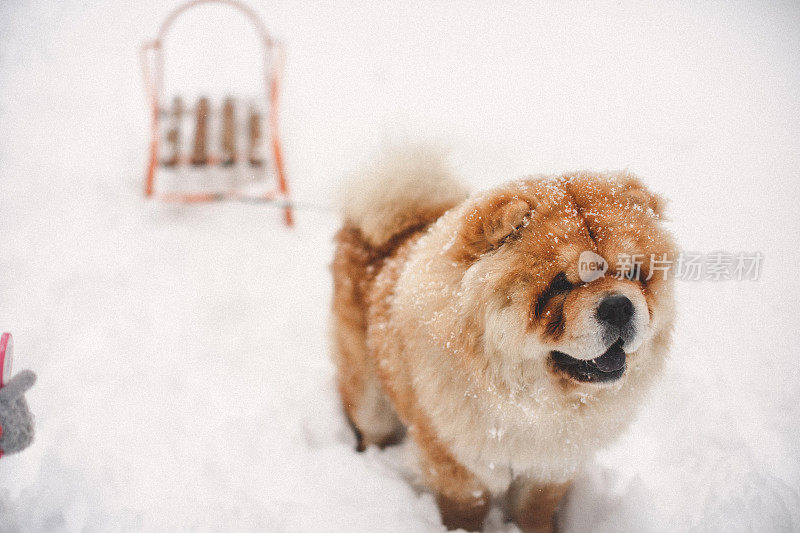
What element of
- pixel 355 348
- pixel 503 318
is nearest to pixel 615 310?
pixel 503 318

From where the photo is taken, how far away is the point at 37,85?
13.1ft

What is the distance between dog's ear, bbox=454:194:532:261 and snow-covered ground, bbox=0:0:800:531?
Answer: 79cm

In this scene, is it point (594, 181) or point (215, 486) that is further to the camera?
point (215, 486)

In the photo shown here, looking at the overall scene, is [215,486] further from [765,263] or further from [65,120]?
[65,120]

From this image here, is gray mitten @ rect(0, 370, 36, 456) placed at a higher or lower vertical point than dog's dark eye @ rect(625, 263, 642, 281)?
lower

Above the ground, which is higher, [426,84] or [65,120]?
[426,84]

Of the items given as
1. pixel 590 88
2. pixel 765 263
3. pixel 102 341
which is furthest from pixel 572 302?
pixel 590 88

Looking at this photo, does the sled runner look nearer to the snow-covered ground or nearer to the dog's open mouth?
the snow-covered ground

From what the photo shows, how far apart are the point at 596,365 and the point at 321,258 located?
7.86ft

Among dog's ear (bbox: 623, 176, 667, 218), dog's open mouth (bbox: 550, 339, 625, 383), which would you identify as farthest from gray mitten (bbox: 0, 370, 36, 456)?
dog's ear (bbox: 623, 176, 667, 218)

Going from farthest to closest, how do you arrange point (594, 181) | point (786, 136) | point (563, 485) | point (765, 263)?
1. point (786, 136)
2. point (765, 263)
3. point (563, 485)
4. point (594, 181)

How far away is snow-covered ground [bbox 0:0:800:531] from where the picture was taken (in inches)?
73.1

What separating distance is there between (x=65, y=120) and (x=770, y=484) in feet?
17.9

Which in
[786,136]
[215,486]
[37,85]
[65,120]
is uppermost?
[786,136]
